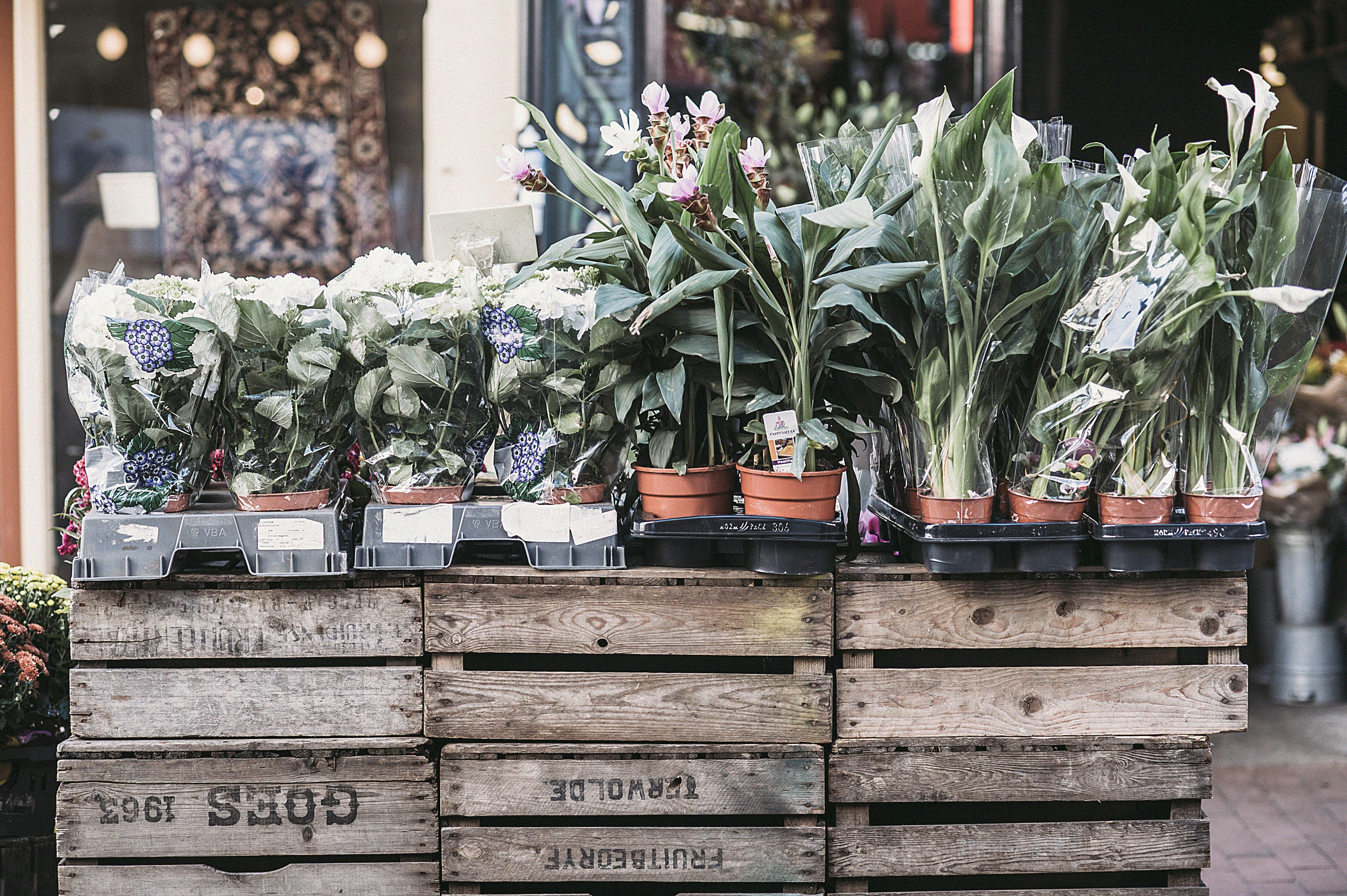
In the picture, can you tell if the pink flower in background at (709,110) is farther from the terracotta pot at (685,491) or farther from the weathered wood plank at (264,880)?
the weathered wood plank at (264,880)

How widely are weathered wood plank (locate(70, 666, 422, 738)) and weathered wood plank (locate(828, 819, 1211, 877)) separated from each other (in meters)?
0.89

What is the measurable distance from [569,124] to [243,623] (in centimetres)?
246

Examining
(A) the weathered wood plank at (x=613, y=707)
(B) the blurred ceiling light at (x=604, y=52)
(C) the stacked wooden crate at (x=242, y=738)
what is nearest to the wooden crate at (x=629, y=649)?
(A) the weathered wood plank at (x=613, y=707)

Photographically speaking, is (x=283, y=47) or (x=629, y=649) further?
(x=283, y=47)

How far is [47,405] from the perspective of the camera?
4359 millimetres

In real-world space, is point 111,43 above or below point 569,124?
above

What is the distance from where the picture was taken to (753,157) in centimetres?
205

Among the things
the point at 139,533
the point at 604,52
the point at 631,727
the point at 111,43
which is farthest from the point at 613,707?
the point at 111,43

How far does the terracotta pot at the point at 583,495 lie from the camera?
213 cm

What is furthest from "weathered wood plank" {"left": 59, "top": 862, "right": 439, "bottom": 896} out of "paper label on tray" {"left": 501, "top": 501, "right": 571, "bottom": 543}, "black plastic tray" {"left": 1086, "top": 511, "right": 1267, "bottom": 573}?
"black plastic tray" {"left": 1086, "top": 511, "right": 1267, "bottom": 573}

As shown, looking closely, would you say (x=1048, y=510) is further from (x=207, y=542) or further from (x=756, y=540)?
(x=207, y=542)

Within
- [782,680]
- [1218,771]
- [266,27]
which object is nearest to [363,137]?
[266,27]

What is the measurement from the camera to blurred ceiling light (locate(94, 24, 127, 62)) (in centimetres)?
434

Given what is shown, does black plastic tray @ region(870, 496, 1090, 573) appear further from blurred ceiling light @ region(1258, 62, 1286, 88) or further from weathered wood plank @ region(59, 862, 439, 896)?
blurred ceiling light @ region(1258, 62, 1286, 88)
